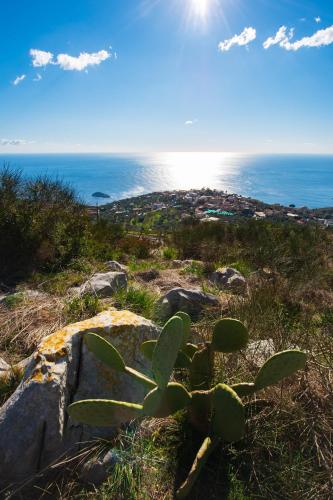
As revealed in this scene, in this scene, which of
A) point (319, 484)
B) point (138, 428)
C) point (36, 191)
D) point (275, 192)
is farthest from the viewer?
→ point (275, 192)

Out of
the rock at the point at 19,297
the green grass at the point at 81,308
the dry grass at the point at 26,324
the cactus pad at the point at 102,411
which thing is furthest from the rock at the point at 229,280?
the cactus pad at the point at 102,411

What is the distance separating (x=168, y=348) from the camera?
162 cm

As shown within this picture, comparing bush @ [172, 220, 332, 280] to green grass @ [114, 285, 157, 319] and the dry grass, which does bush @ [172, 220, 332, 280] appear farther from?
the dry grass

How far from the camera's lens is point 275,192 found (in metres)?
77.6

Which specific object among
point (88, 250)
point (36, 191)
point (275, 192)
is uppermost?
point (36, 191)

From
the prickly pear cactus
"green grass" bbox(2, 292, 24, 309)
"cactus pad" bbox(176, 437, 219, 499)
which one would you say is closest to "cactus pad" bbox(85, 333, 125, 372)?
the prickly pear cactus

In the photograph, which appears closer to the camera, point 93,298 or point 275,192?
point 93,298

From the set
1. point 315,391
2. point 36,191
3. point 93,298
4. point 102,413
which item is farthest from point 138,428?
point 36,191

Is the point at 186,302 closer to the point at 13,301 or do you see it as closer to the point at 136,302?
the point at 136,302

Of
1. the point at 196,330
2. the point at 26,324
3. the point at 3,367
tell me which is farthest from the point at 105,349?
the point at 26,324

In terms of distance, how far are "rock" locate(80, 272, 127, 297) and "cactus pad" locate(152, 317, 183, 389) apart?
249 cm

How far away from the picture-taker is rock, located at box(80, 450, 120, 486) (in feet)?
5.97

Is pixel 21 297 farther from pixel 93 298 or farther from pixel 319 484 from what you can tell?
pixel 319 484

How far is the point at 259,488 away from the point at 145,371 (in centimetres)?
115
